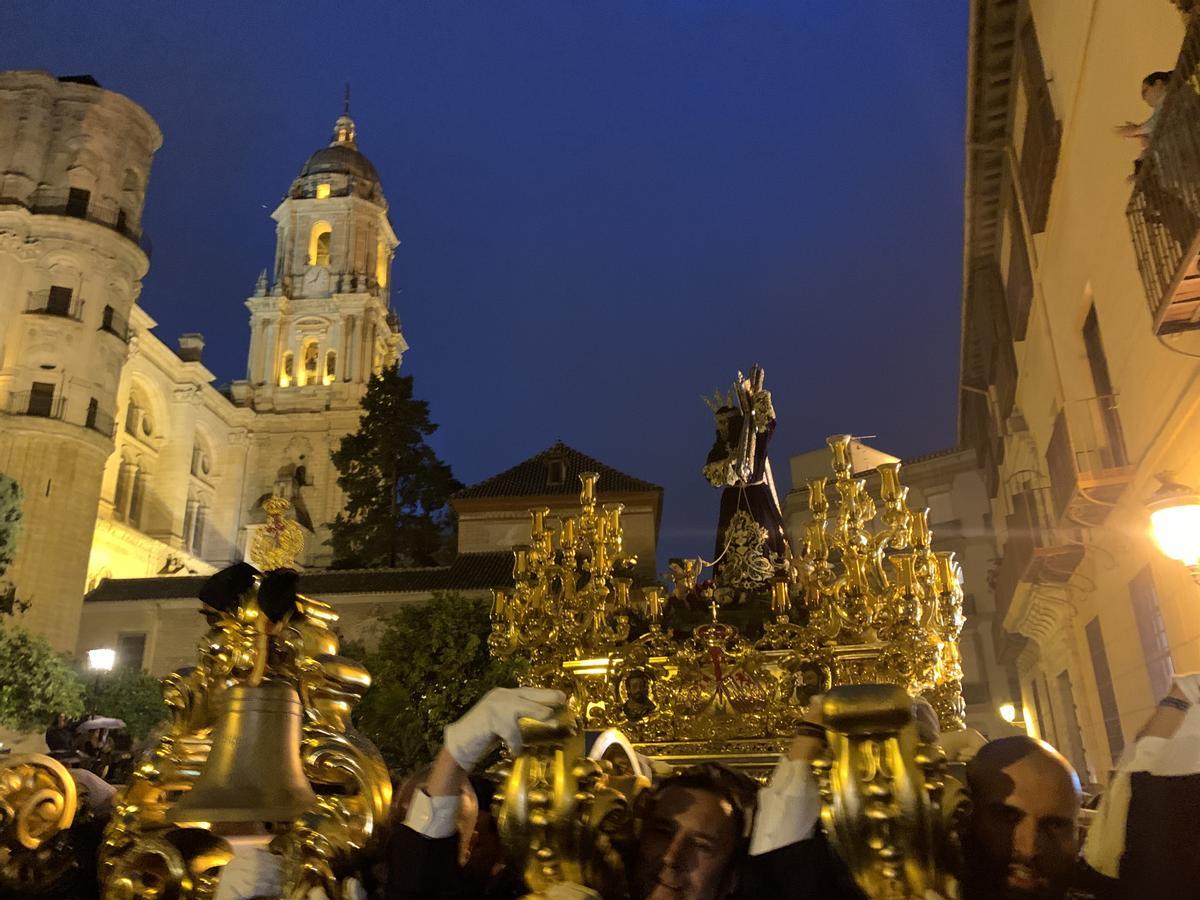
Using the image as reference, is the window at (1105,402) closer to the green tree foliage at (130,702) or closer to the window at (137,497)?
the green tree foliage at (130,702)

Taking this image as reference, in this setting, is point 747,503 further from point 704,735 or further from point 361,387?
Answer: point 361,387

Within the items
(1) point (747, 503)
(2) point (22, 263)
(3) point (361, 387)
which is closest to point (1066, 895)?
(1) point (747, 503)

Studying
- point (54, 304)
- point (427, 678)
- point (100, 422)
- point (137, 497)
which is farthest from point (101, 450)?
point (427, 678)

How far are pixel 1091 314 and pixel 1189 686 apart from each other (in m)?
11.6

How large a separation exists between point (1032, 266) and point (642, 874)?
14.4 metres

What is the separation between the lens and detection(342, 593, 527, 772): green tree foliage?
17.2 metres

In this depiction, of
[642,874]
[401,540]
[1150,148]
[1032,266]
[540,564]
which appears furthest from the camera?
[401,540]

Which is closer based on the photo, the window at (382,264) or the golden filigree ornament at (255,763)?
the golden filigree ornament at (255,763)

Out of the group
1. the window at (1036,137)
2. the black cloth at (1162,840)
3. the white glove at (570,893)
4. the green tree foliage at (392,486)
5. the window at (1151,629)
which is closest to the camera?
the black cloth at (1162,840)

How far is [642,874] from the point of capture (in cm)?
181

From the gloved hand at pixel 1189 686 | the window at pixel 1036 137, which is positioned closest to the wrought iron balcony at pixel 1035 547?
the window at pixel 1036 137

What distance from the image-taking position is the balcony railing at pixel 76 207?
29984mm

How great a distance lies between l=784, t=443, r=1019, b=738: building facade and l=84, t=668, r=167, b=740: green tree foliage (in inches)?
753

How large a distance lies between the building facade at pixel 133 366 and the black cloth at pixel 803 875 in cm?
3022
